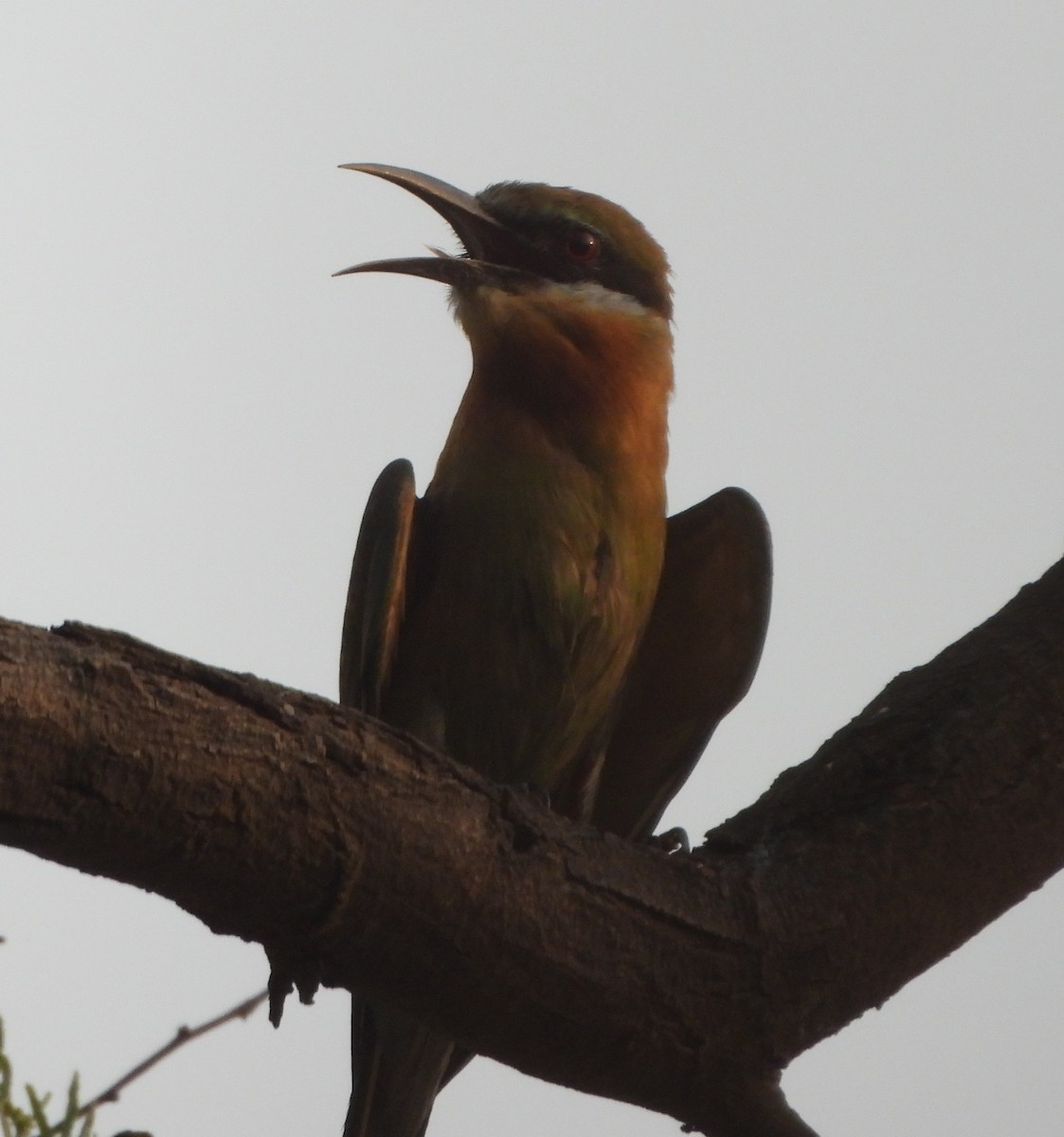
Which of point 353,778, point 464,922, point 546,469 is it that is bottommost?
point 464,922

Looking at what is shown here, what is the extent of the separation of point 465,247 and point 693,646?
1697mm

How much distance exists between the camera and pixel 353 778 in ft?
9.89

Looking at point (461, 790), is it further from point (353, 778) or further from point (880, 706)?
point (880, 706)

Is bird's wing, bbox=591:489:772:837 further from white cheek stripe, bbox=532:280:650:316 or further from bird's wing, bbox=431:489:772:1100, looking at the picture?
white cheek stripe, bbox=532:280:650:316

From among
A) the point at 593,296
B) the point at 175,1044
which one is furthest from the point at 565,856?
the point at 593,296

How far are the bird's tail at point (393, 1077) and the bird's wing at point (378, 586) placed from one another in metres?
1.04

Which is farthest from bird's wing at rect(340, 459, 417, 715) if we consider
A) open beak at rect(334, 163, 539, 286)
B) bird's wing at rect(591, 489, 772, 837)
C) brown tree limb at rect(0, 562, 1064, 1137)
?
brown tree limb at rect(0, 562, 1064, 1137)

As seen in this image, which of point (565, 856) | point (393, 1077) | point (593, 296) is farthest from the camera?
point (593, 296)

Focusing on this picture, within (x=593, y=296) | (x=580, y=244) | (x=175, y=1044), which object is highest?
(x=580, y=244)

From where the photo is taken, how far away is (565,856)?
3.36 metres

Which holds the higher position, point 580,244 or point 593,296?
point 580,244

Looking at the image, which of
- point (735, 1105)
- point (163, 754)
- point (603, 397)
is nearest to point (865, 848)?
point (735, 1105)

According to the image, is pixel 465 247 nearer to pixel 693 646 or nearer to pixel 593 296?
pixel 593 296

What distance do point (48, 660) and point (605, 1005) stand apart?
1375 millimetres
